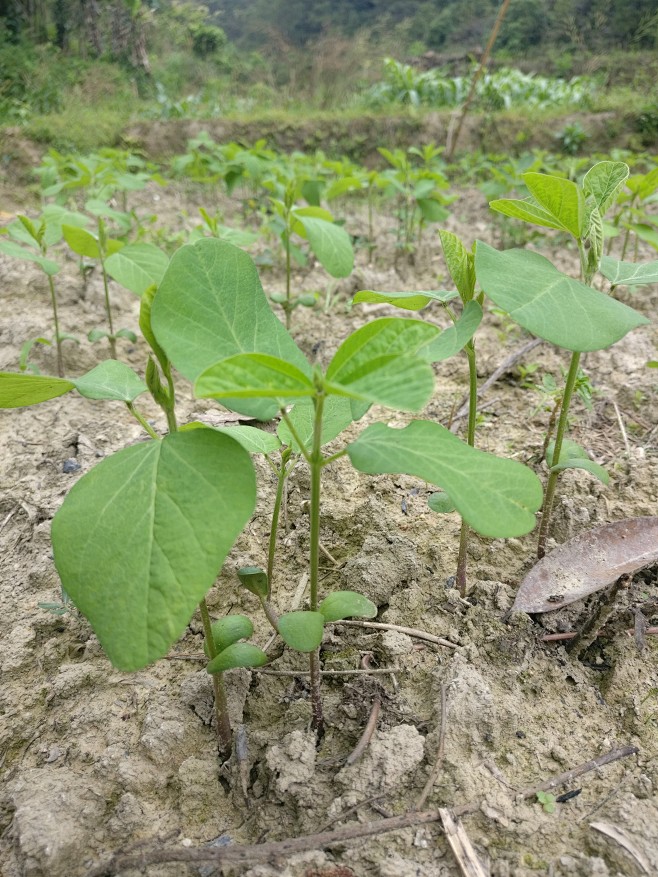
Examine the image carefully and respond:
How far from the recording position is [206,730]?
3.61 feet

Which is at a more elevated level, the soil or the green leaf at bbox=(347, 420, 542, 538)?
the green leaf at bbox=(347, 420, 542, 538)

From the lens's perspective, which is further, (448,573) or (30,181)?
(30,181)

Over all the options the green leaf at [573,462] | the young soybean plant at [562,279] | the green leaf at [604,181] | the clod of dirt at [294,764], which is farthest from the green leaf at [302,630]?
the green leaf at [604,181]

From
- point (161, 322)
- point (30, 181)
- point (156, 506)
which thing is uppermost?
point (161, 322)

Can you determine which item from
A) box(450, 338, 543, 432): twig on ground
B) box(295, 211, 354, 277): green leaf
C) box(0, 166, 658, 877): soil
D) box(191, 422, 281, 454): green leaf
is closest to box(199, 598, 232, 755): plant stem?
box(0, 166, 658, 877): soil

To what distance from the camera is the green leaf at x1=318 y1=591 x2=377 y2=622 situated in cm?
92

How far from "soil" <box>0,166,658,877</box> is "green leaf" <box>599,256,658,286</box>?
1.87 ft

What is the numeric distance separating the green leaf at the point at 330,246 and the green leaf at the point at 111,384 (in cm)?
125

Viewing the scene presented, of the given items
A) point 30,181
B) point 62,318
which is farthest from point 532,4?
point 62,318

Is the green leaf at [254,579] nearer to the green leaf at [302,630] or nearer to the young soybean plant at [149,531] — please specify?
the green leaf at [302,630]

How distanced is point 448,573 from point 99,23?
21.2 metres

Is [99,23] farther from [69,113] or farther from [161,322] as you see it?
[161,322]

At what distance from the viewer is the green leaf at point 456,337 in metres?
0.91

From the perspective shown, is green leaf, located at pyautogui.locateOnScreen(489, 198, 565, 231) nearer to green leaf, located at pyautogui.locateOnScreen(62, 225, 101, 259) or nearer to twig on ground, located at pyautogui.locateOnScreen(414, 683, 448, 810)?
twig on ground, located at pyautogui.locateOnScreen(414, 683, 448, 810)
